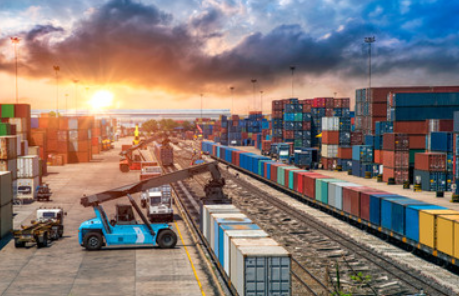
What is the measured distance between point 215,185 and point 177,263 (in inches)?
326

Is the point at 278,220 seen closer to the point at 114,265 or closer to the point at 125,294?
the point at 114,265

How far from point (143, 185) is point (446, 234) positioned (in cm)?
1942

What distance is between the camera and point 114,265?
3195 centimetres

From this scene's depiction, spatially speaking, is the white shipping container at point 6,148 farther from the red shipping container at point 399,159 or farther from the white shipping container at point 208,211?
the red shipping container at point 399,159

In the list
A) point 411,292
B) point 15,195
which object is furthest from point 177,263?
point 15,195

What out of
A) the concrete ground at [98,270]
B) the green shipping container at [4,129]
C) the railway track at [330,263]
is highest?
the green shipping container at [4,129]

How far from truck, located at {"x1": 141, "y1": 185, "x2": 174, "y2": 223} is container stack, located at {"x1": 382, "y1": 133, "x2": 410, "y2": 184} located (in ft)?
131

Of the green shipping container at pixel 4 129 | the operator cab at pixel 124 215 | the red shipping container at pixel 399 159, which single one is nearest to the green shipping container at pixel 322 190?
the operator cab at pixel 124 215

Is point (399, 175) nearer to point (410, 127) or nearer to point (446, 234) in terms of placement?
point (410, 127)

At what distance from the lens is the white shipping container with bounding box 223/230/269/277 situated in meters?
24.8

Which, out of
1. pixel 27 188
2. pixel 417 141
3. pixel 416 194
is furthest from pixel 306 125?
pixel 27 188

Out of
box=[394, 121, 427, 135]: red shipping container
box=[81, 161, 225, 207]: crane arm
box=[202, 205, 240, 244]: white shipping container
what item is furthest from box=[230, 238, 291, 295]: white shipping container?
box=[394, 121, 427, 135]: red shipping container

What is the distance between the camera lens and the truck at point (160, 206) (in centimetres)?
4594

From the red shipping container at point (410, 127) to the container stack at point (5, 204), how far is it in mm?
60296
